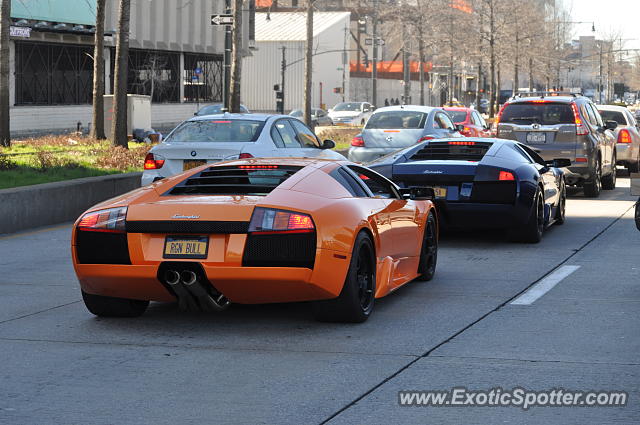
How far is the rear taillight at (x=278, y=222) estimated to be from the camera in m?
7.73

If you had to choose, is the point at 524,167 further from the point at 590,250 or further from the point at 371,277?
the point at 371,277

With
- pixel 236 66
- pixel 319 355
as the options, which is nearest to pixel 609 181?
pixel 236 66

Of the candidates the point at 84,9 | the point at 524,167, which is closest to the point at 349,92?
the point at 84,9

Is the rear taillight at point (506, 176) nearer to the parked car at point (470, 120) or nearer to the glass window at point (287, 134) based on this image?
the glass window at point (287, 134)

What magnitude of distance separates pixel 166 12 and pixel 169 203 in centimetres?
5295

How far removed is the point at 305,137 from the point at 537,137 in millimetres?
5478

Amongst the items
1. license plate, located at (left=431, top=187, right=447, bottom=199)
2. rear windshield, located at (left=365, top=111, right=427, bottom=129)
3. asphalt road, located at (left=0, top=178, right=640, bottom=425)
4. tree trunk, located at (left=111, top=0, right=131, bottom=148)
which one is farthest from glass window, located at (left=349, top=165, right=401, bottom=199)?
tree trunk, located at (left=111, top=0, right=131, bottom=148)

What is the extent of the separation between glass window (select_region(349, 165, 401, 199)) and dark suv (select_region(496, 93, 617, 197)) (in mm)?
11524

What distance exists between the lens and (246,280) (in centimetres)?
770

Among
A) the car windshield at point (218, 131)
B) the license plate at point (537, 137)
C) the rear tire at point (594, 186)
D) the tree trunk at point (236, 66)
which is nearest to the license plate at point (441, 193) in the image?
the car windshield at point (218, 131)

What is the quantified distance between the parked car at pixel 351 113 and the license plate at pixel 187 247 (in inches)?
2119

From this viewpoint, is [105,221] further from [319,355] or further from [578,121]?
[578,121]

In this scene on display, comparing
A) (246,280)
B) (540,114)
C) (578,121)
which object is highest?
(540,114)

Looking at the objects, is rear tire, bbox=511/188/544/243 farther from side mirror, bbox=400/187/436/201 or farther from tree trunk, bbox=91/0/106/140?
tree trunk, bbox=91/0/106/140
